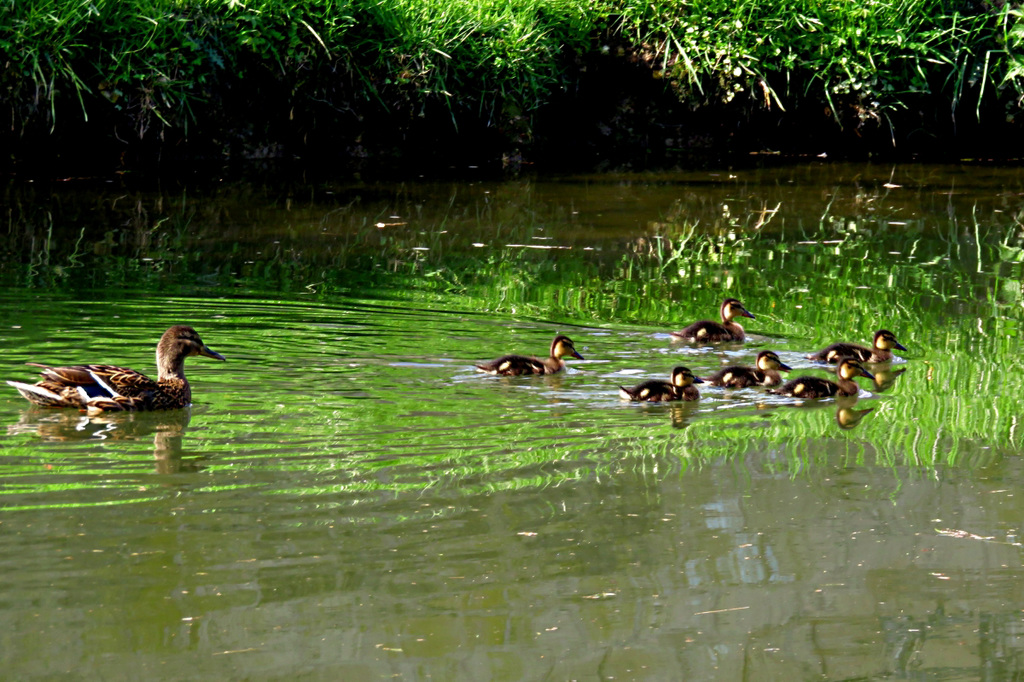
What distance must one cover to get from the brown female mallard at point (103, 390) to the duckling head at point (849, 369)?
10.5 ft

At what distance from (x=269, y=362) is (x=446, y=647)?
3616 millimetres

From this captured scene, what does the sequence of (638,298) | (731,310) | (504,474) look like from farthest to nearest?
(638,298), (731,310), (504,474)

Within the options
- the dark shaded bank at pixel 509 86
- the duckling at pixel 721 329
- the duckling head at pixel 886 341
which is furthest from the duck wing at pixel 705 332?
the dark shaded bank at pixel 509 86

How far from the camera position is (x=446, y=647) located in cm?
375

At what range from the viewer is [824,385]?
22.3ft

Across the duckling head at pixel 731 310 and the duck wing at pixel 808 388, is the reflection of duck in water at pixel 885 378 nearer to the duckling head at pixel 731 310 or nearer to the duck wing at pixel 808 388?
the duck wing at pixel 808 388

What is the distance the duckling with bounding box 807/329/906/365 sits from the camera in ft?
24.3

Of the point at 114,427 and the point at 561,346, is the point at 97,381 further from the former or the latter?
the point at 561,346

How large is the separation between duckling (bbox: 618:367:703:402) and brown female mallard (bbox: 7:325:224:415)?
6.88ft

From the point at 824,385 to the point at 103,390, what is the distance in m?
3.40

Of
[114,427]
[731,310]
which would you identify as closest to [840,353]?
[731,310]

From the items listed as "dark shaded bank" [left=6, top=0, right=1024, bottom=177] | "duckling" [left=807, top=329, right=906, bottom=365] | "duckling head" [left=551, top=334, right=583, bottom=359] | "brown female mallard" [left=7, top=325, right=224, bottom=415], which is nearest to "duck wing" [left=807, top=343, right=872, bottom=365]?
"duckling" [left=807, top=329, right=906, bottom=365]

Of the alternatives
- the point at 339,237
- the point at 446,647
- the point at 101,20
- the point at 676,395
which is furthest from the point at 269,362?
the point at 101,20

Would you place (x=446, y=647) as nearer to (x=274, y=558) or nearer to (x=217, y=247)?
(x=274, y=558)
